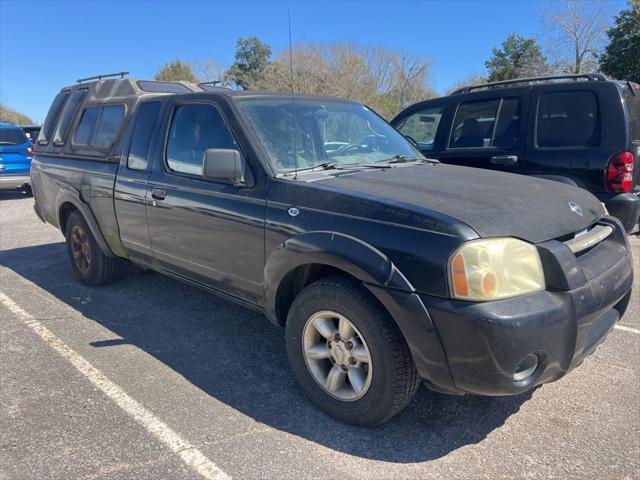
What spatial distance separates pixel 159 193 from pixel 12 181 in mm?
9789

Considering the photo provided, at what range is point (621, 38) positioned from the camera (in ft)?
61.4

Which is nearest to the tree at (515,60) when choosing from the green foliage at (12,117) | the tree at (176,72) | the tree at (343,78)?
the tree at (343,78)

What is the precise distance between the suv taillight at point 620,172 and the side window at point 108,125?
4.55m

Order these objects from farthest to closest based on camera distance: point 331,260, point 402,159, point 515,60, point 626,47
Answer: point 515,60
point 626,47
point 402,159
point 331,260

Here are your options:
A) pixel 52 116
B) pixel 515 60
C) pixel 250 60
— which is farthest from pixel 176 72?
pixel 52 116

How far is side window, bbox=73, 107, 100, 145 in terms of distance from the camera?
5012 mm

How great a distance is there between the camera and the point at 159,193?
12.5 feet

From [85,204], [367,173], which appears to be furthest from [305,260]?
[85,204]

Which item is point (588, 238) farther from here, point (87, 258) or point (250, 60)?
point (250, 60)

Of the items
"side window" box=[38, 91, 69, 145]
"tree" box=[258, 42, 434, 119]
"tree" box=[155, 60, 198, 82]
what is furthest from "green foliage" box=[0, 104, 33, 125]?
"side window" box=[38, 91, 69, 145]

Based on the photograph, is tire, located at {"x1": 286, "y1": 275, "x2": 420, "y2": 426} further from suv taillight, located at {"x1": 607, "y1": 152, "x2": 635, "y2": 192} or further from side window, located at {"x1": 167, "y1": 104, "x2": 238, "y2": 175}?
suv taillight, located at {"x1": 607, "y1": 152, "x2": 635, "y2": 192}

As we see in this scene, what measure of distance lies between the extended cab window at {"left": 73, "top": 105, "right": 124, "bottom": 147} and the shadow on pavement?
4.87ft

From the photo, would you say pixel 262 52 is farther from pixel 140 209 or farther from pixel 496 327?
pixel 496 327

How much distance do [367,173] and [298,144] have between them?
1.77 feet
